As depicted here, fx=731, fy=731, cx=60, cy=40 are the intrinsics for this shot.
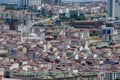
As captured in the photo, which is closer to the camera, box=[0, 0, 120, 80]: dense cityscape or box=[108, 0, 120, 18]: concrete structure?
box=[0, 0, 120, 80]: dense cityscape

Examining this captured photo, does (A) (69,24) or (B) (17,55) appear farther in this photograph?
(A) (69,24)

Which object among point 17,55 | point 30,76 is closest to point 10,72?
point 30,76

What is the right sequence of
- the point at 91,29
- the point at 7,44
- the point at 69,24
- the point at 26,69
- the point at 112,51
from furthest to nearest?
the point at 69,24, the point at 91,29, the point at 7,44, the point at 112,51, the point at 26,69

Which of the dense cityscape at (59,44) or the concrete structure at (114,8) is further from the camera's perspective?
the concrete structure at (114,8)

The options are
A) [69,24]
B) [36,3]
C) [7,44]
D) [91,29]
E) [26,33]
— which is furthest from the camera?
[36,3]

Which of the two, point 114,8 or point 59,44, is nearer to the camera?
point 59,44

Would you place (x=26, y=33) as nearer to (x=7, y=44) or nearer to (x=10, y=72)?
(x=7, y=44)

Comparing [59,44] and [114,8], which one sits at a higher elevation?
[114,8]
